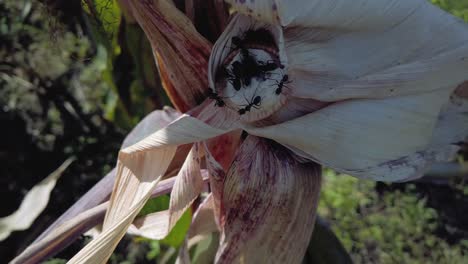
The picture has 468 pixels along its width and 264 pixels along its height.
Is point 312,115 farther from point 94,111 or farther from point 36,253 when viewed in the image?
point 94,111

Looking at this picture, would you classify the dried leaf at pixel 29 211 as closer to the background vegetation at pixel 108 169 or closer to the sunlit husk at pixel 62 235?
the background vegetation at pixel 108 169

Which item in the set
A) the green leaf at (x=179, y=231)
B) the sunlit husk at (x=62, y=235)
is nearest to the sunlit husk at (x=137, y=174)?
the sunlit husk at (x=62, y=235)

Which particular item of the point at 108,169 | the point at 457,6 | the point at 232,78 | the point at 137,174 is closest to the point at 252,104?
the point at 232,78

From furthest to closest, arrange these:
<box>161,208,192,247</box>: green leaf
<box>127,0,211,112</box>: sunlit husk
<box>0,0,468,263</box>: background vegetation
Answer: <box>0,0,468,263</box>: background vegetation, <box>161,208,192,247</box>: green leaf, <box>127,0,211,112</box>: sunlit husk

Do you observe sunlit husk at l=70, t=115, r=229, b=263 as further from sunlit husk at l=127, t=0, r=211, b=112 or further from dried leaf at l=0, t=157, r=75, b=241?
dried leaf at l=0, t=157, r=75, b=241

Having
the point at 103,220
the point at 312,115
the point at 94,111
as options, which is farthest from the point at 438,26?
the point at 94,111

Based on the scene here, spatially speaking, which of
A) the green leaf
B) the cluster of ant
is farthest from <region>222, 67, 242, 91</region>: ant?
the green leaf
